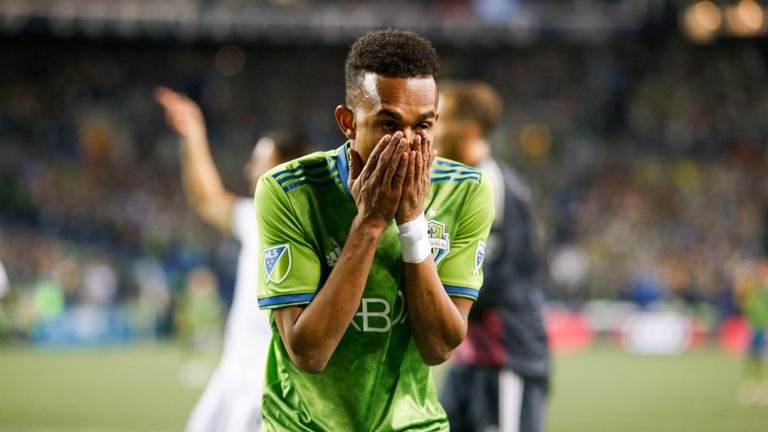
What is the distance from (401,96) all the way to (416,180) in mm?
233

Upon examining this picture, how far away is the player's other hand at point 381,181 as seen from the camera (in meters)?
2.69

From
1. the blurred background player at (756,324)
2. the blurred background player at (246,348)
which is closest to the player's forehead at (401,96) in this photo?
the blurred background player at (246,348)

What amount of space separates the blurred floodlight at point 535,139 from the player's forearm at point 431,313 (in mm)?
32128

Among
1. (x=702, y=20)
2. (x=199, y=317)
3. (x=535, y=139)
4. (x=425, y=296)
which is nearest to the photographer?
(x=425, y=296)

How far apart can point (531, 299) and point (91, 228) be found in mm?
25986

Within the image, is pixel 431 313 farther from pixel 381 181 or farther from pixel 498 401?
pixel 498 401

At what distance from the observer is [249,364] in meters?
5.17

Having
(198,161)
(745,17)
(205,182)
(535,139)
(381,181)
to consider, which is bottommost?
(381,181)

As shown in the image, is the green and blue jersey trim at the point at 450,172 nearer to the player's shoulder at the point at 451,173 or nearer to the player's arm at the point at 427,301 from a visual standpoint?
the player's shoulder at the point at 451,173

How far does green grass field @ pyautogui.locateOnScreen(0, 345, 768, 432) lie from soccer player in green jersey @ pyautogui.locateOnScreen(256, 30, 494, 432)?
9.01 meters

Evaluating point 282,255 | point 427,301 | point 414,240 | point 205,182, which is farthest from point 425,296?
point 205,182

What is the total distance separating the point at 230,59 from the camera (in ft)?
123

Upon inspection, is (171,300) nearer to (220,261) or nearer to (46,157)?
(220,261)

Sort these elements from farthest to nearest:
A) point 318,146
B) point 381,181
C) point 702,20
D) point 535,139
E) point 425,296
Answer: point 702,20, point 535,139, point 318,146, point 425,296, point 381,181
